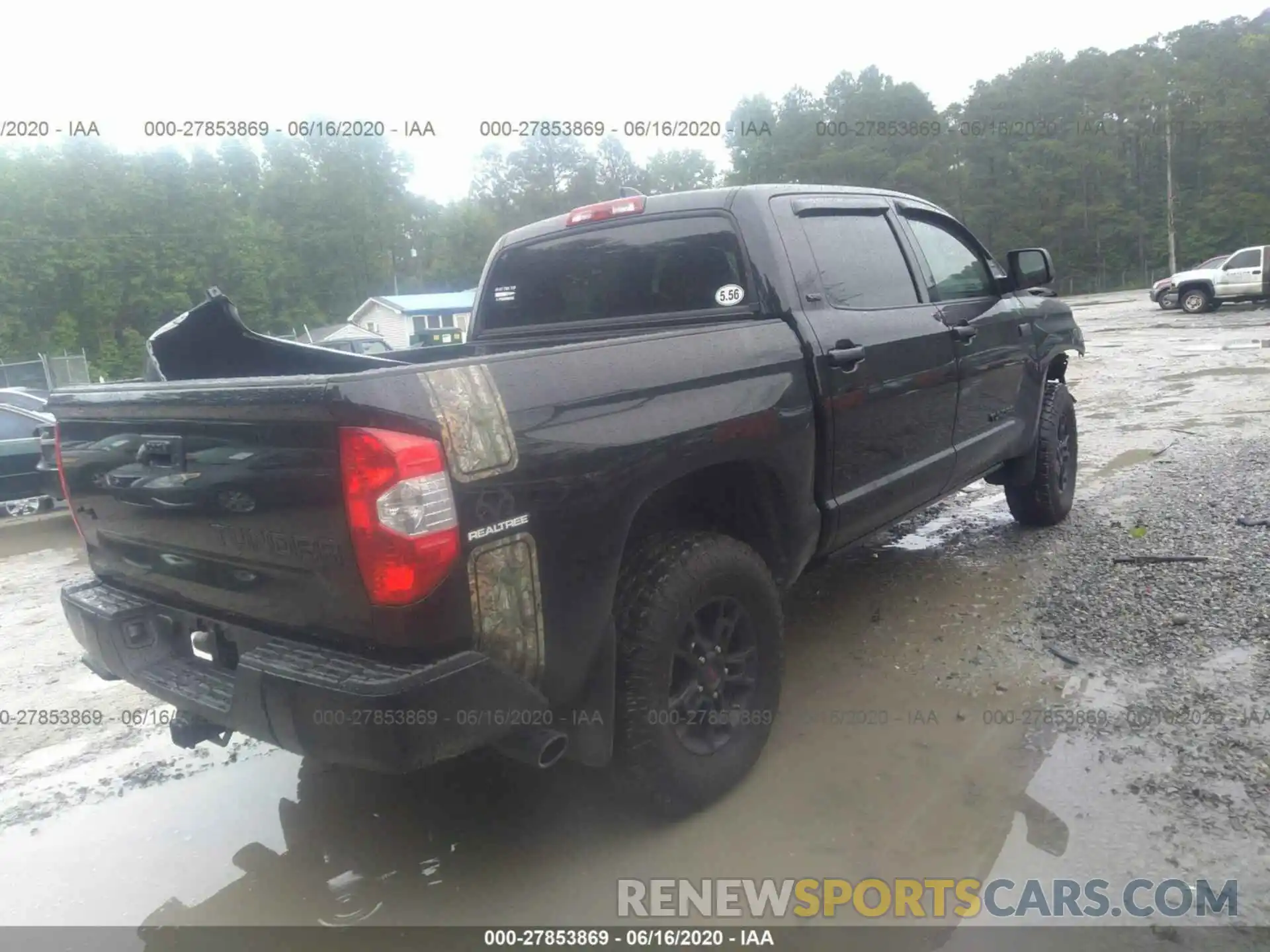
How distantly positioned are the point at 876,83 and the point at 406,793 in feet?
233

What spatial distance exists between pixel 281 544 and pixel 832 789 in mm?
1931

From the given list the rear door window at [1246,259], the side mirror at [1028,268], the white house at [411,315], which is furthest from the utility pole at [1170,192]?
the side mirror at [1028,268]

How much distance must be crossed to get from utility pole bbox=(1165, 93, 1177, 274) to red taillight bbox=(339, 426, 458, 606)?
54.5 metres

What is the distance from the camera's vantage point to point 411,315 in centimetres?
4750

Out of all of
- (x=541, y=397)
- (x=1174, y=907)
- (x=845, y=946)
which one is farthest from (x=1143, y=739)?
(x=541, y=397)

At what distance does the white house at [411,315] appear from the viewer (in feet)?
156

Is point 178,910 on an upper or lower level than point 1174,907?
upper

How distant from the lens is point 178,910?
2617 mm

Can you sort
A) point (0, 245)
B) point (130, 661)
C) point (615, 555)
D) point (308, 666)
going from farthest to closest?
point (0, 245), point (130, 661), point (615, 555), point (308, 666)

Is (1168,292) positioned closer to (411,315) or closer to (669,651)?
(669,651)

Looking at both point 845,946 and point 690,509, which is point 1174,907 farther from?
point 690,509

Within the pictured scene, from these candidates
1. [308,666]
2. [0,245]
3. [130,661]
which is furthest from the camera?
[0,245]

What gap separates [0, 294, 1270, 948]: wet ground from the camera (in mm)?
2609

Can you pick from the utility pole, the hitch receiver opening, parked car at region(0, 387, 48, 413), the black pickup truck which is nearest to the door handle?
the black pickup truck
